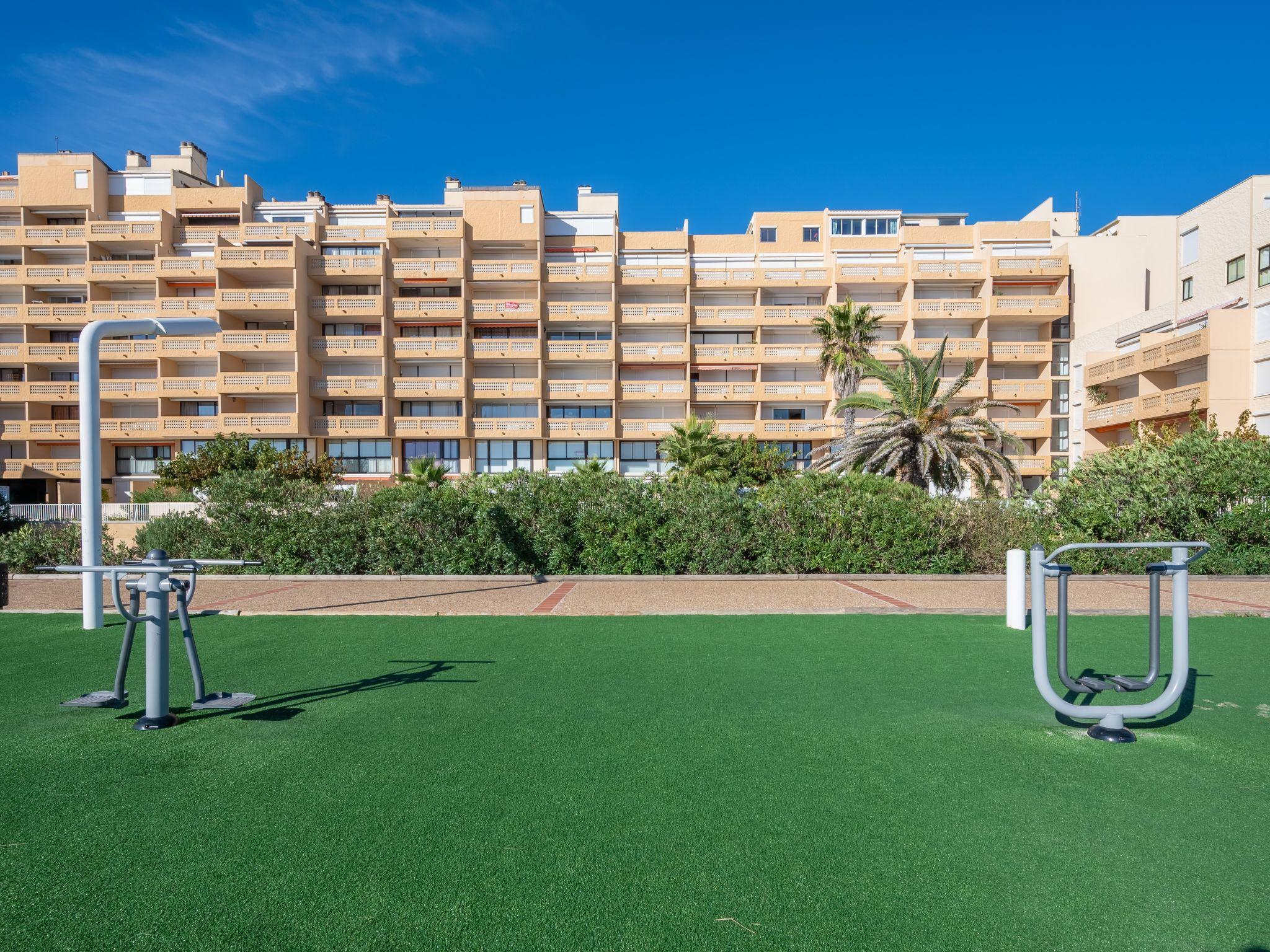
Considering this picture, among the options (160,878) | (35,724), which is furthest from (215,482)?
(160,878)

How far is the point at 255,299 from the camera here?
40781 mm

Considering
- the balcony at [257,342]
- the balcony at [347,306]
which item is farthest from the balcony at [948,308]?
the balcony at [257,342]

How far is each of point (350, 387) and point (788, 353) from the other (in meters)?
26.6

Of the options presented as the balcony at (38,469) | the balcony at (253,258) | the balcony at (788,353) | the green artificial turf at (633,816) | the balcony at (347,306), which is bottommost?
the green artificial turf at (633,816)

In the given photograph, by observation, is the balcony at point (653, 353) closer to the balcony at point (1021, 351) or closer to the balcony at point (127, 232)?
the balcony at point (1021, 351)

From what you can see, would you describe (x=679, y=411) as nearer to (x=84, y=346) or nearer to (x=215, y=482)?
(x=215, y=482)

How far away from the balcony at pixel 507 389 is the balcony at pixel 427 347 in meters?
2.20

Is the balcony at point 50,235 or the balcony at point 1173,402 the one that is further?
the balcony at point 50,235

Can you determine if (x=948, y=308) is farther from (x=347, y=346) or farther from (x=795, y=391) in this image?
(x=347, y=346)

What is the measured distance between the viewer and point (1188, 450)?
43.8 feet

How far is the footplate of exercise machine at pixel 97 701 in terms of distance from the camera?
4.72 m

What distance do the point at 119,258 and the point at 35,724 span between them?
163 feet

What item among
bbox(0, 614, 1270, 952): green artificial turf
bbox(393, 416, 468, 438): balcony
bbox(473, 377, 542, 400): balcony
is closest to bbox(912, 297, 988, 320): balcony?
bbox(473, 377, 542, 400): balcony

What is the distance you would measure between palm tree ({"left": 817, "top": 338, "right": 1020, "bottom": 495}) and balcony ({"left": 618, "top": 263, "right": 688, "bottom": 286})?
2420cm
